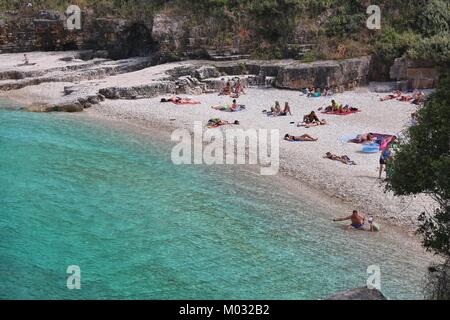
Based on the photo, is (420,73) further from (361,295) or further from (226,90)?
(361,295)

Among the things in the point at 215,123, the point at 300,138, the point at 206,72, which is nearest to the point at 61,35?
the point at 206,72

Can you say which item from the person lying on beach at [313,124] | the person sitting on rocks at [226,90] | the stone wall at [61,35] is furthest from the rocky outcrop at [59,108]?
the stone wall at [61,35]

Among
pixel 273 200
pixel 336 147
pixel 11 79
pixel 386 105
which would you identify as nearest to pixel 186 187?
pixel 273 200

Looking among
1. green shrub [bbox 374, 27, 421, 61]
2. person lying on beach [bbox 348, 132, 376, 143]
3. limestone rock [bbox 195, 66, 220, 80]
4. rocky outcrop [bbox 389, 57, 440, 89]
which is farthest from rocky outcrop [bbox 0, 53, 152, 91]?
person lying on beach [bbox 348, 132, 376, 143]

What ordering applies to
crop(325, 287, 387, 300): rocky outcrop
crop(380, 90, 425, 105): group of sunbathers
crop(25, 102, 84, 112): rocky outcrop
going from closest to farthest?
crop(325, 287, 387, 300): rocky outcrop → crop(380, 90, 425, 105): group of sunbathers → crop(25, 102, 84, 112): rocky outcrop

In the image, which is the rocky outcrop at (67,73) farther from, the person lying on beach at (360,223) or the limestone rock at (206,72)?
the person lying on beach at (360,223)

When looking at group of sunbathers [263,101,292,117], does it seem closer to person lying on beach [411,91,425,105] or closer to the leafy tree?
person lying on beach [411,91,425,105]

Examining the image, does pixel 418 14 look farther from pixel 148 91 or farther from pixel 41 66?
pixel 41 66
